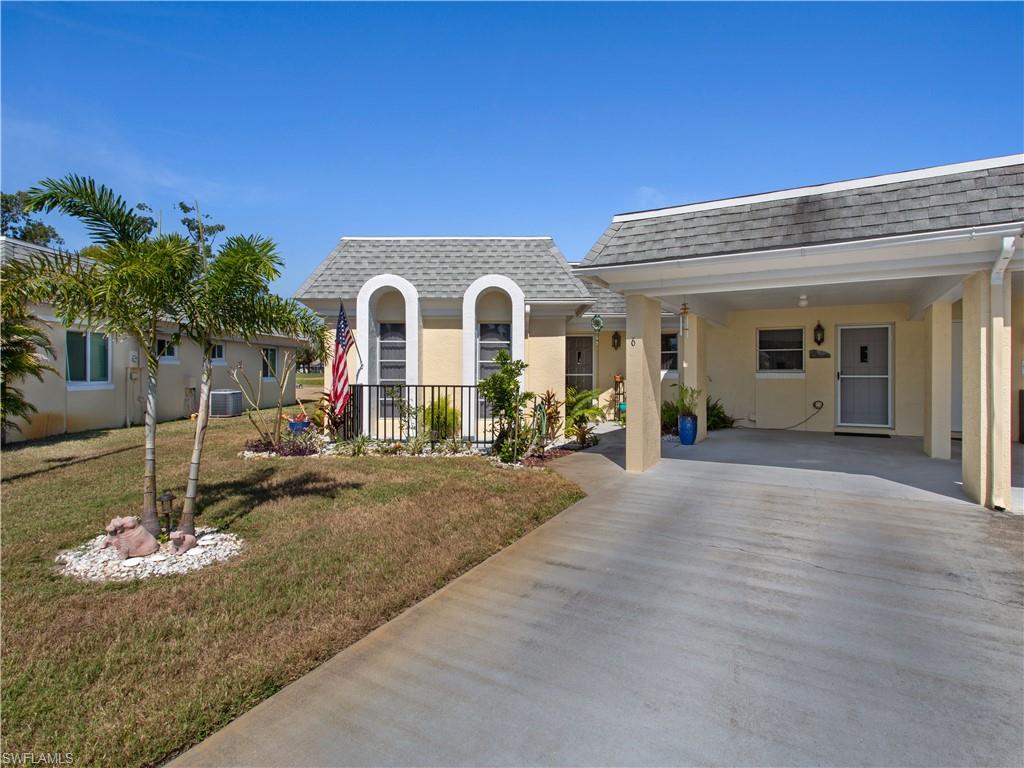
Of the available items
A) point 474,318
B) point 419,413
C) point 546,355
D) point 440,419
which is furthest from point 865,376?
point 419,413

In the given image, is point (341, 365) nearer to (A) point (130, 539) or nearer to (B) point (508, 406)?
(B) point (508, 406)

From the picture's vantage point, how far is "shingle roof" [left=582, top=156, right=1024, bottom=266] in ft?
18.3

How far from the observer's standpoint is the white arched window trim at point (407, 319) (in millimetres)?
11359

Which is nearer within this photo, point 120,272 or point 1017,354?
point 120,272

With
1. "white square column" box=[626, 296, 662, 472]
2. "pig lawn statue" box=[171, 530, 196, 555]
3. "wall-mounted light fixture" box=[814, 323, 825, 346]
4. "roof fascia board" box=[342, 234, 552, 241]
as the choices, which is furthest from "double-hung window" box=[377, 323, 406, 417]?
"wall-mounted light fixture" box=[814, 323, 825, 346]

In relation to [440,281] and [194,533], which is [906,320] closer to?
[440,281]

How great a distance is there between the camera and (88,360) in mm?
13766

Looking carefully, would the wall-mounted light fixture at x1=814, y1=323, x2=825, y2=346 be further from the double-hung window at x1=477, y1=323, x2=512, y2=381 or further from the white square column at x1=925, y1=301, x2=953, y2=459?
the double-hung window at x1=477, y1=323, x2=512, y2=381

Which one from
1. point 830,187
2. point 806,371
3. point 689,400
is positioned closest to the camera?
point 830,187

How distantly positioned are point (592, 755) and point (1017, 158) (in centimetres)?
721

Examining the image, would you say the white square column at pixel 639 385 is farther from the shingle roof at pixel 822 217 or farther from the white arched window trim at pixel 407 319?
the white arched window trim at pixel 407 319

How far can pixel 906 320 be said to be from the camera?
11.0m

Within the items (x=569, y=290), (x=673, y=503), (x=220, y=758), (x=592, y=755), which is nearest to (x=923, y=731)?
(x=592, y=755)

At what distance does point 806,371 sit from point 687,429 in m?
3.93
